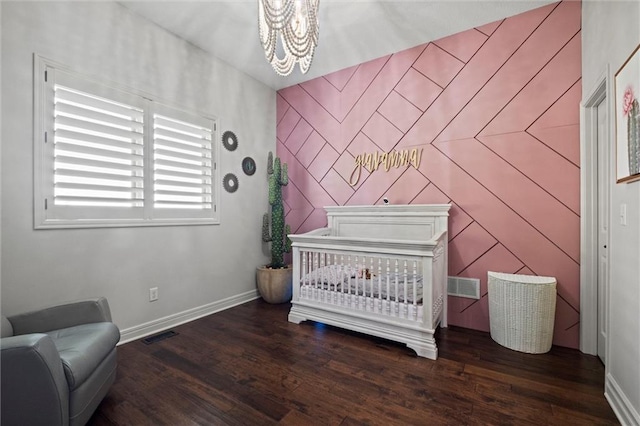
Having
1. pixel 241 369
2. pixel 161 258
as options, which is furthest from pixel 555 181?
pixel 161 258

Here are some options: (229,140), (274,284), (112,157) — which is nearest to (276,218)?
(274,284)

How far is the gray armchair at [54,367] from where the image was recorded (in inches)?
41.5

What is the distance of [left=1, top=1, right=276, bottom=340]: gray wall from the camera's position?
5.67 ft

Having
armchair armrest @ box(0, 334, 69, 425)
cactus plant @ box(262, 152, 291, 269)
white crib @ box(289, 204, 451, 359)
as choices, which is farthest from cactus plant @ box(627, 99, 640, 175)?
cactus plant @ box(262, 152, 291, 269)

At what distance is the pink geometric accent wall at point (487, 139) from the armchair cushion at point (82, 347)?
2402 millimetres

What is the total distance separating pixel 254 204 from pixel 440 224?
2.14m

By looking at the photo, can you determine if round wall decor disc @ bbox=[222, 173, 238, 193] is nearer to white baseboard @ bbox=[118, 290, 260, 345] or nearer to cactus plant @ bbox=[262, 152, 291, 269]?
cactus plant @ bbox=[262, 152, 291, 269]

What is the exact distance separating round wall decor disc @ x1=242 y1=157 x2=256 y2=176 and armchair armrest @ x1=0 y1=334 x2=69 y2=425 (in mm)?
2411

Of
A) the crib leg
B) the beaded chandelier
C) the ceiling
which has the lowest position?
the crib leg

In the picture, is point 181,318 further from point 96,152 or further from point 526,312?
point 526,312

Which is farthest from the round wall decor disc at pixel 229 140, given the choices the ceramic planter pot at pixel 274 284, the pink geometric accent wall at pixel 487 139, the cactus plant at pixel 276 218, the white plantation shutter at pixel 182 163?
the ceramic planter pot at pixel 274 284

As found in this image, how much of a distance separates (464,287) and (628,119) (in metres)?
1.64

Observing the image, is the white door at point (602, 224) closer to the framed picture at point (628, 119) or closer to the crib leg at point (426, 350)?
the framed picture at point (628, 119)

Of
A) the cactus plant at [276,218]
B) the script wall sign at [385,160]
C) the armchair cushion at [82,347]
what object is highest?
the script wall sign at [385,160]
